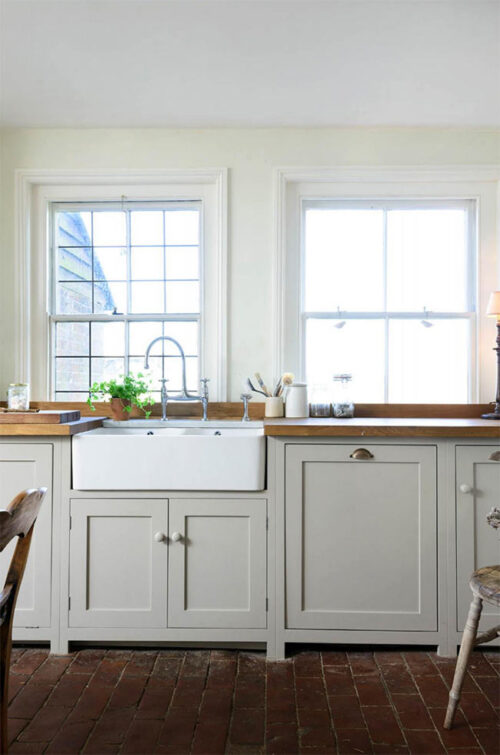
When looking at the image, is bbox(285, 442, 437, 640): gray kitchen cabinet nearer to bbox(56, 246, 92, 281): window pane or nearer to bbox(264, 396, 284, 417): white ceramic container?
bbox(264, 396, 284, 417): white ceramic container

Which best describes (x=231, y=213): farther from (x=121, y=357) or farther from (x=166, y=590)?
(x=166, y=590)

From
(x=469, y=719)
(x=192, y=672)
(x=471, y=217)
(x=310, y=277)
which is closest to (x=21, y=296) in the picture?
(x=310, y=277)

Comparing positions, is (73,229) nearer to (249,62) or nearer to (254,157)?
(254,157)

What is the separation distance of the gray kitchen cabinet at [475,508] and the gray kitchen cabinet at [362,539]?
115mm

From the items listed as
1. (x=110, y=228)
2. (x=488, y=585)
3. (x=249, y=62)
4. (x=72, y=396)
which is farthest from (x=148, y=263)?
(x=488, y=585)

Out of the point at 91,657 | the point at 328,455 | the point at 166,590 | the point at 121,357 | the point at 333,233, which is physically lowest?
Answer: the point at 91,657

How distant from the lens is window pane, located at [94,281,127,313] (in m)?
3.26

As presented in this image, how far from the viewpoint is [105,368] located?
326 cm

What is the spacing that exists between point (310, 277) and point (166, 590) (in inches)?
74.6

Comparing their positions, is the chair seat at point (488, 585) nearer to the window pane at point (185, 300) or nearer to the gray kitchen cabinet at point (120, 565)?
the gray kitchen cabinet at point (120, 565)

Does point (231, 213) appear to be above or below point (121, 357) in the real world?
above

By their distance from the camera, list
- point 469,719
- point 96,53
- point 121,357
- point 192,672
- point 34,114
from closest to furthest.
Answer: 1. point 469,719
2. point 192,672
3. point 96,53
4. point 34,114
5. point 121,357

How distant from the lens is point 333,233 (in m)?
3.21

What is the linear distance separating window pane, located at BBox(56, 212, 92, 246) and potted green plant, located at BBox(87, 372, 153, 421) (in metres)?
0.91
